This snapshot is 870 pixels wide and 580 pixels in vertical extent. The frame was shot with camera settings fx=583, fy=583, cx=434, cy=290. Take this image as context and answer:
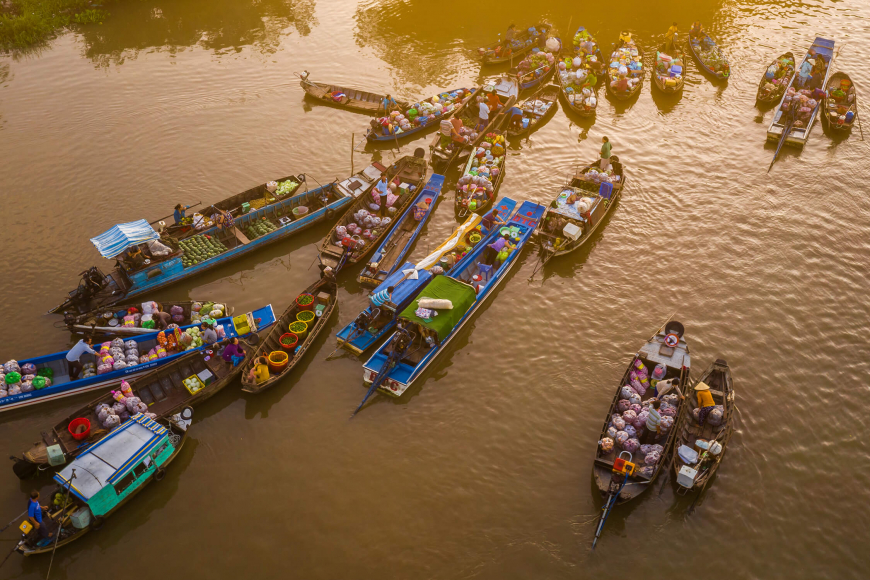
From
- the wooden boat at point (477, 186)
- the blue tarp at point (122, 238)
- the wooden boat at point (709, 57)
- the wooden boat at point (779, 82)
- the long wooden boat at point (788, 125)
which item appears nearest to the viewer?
the blue tarp at point (122, 238)

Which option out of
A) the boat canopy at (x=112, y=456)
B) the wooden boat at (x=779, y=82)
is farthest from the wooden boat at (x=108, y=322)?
the wooden boat at (x=779, y=82)

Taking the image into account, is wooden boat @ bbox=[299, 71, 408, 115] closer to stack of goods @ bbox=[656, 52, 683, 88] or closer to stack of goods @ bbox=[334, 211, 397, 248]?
stack of goods @ bbox=[334, 211, 397, 248]

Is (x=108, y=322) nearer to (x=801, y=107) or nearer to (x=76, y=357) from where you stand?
(x=76, y=357)

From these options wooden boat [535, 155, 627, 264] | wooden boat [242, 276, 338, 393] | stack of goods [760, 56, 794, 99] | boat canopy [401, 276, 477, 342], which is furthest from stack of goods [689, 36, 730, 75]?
wooden boat [242, 276, 338, 393]

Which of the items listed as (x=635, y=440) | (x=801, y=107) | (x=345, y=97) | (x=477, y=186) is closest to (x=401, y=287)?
(x=477, y=186)

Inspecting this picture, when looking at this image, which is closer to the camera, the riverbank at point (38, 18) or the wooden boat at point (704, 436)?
the wooden boat at point (704, 436)

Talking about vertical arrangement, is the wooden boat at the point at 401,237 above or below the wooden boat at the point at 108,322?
above

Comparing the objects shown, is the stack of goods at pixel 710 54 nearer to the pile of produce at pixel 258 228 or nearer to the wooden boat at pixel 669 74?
the wooden boat at pixel 669 74

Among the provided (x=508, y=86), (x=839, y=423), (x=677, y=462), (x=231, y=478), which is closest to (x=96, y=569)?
(x=231, y=478)
